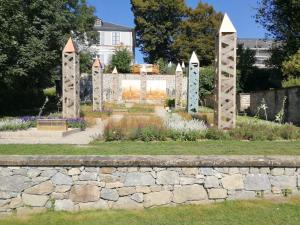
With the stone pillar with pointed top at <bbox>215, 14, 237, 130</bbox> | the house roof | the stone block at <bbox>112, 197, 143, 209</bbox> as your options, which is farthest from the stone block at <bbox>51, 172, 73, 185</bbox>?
the house roof

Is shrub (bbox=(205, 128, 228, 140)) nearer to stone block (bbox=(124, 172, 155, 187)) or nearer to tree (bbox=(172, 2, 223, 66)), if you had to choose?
stone block (bbox=(124, 172, 155, 187))

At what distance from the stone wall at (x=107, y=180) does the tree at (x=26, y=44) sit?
45.7 feet

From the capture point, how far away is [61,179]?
637 centimetres

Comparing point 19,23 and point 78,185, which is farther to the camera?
point 19,23

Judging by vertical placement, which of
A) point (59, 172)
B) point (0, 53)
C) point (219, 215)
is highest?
point (0, 53)

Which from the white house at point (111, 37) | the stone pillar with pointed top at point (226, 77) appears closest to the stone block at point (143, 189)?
the stone pillar with pointed top at point (226, 77)

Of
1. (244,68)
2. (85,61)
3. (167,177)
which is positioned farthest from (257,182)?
(85,61)

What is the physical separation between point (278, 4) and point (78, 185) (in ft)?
91.5

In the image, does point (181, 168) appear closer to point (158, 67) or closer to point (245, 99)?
point (245, 99)

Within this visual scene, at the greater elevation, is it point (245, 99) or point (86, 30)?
point (86, 30)

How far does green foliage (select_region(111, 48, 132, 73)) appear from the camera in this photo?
46.6 m

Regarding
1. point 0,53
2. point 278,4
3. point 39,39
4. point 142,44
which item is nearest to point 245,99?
point 278,4

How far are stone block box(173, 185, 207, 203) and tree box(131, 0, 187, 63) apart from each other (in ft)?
168

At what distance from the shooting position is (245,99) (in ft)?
95.0
